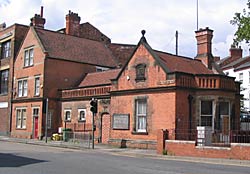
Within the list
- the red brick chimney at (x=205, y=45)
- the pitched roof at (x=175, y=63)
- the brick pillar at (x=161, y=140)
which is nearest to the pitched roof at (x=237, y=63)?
the red brick chimney at (x=205, y=45)

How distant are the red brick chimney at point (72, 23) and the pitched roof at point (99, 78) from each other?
948 cm

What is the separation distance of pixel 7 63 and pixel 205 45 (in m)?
25.2

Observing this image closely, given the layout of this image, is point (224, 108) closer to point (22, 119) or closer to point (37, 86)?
point (37, 86)

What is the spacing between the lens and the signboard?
98.5 feet

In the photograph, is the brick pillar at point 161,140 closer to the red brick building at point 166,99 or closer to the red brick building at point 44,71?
the red brick building at point 166,99

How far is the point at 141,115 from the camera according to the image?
29172 millimetres

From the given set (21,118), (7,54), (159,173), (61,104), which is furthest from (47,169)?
(7,54)

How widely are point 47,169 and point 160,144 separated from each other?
1073 centimetres

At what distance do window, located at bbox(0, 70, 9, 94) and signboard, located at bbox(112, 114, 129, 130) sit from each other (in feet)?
69.0

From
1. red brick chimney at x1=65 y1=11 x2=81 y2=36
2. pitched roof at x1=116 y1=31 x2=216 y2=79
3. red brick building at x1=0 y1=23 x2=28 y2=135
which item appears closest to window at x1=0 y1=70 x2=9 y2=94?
red brick building at x1=0 y1=23 x2=28 y2=135

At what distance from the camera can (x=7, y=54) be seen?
1896 inches

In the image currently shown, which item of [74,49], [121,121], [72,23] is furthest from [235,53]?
[121,121]

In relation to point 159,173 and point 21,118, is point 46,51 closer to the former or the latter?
point 21,118

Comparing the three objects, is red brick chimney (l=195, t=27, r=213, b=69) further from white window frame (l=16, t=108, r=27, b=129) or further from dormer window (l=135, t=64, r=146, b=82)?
white window frame (l=16, t=108, r=27, b=129)
